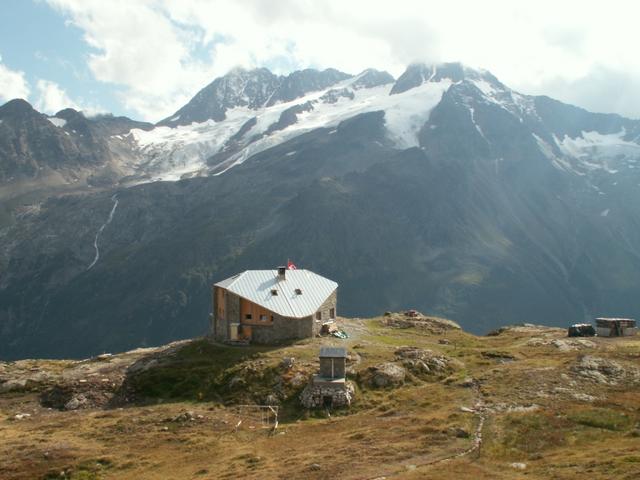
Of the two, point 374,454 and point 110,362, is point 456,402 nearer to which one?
point 374,454

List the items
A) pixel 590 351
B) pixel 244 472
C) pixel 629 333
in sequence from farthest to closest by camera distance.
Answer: pixel 629 333, pixel 590 351, pixel 244 472

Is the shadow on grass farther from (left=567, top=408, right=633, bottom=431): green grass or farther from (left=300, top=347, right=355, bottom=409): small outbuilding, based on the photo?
(left=567, top=408, right=633, bottom=431): green grass

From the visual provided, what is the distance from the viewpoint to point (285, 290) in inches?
3012

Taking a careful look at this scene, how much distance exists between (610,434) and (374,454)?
16080 mm

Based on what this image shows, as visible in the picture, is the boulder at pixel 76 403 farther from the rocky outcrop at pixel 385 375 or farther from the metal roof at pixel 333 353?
the rocky outcrop at pixel 385 375

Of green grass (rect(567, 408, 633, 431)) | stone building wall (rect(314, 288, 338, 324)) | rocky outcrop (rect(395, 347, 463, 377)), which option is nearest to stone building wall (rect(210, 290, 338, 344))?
stone building wall (rect(314, 288, 338, 324))

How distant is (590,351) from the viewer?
216ft

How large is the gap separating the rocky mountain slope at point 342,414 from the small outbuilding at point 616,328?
3.35 metres

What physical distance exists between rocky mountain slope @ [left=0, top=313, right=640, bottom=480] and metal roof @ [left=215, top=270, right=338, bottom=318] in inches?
213

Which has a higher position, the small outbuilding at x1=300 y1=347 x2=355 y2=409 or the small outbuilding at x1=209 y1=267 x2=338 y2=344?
the small outbuilding at x1=209 y1=267 x2=338 y2=344

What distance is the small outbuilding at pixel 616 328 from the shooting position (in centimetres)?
7962

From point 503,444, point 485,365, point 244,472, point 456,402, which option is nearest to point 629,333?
point 485,365

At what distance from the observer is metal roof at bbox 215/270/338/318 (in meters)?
72.4

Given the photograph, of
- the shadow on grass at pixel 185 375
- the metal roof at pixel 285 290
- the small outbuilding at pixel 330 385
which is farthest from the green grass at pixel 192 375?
the small outbuilding at pixel 330 385
